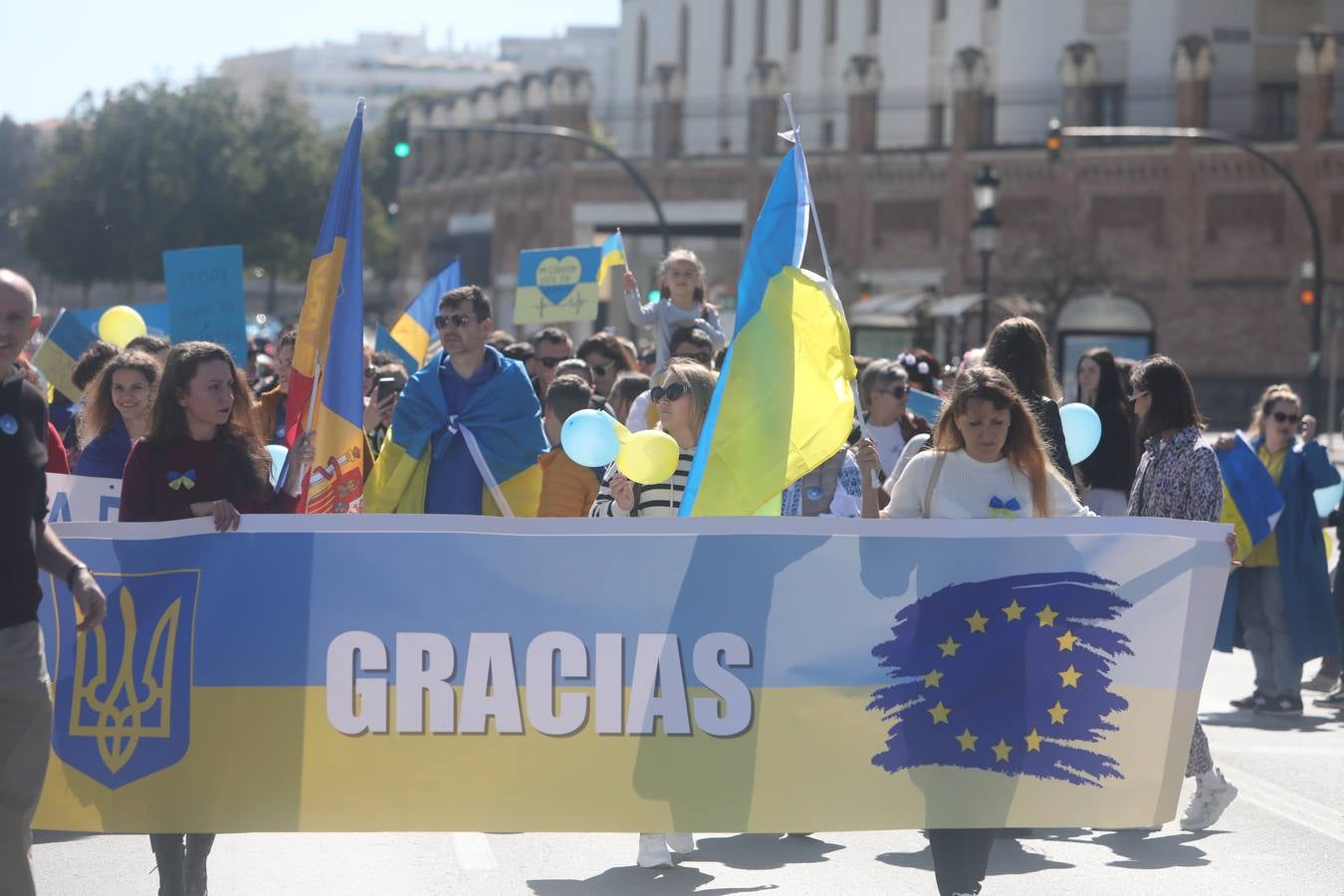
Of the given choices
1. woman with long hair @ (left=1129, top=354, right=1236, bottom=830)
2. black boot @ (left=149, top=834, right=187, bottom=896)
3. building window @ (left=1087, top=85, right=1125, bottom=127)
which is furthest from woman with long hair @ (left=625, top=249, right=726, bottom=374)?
building window @ (left=1087, top=85, right=1125, bottom=127)

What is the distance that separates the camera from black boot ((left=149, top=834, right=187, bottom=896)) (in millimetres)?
6086

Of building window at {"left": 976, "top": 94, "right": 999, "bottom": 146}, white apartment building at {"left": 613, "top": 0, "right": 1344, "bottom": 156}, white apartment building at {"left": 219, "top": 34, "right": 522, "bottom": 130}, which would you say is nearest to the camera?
white apartment building at {"left": 613, "top": 0, "right": 1344, "bottom": 156}

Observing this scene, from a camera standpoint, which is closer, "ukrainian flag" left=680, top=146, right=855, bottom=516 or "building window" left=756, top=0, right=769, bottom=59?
"ukrainian flag" left=680, top=146, right=855, bottom=516

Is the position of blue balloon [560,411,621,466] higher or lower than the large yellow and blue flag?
lower

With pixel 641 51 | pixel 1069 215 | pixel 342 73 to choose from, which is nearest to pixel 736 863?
pixel 1069 215

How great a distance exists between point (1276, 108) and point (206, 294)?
48260 mm

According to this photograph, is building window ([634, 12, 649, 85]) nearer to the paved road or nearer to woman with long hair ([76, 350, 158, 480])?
woman with long hair ([76, 350, 158, 480])

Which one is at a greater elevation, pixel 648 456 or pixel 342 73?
pixel 342 73

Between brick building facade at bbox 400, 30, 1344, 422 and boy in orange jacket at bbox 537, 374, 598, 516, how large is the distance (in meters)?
35.0

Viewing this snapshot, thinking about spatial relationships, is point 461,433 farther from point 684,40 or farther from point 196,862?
point 684,40

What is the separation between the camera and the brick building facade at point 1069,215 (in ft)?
164

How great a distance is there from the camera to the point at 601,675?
19.2 feet

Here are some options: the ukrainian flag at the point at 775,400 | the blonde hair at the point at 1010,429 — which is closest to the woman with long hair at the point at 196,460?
the ukrainian flag at the point at 775,400

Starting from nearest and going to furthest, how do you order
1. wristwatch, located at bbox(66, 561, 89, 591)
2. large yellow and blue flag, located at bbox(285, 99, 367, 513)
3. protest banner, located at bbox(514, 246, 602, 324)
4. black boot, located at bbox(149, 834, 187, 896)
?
wristwatch, located at bbox(66, 561, 89, 591) → black boot, located at bbox(149, 834, 187, 896) → large yellow and blue flag, located at bbox(285, 99, 367, 513) → protest banner, located at bbox(514, 246, 602, 324)
